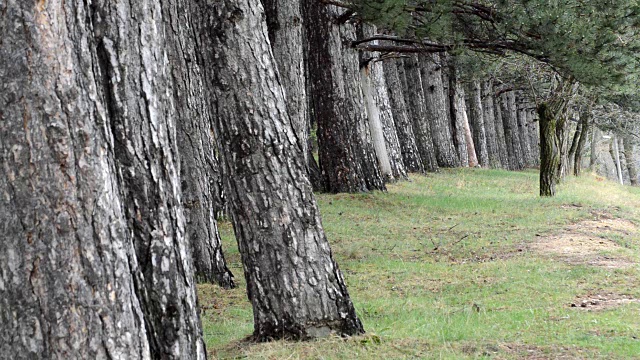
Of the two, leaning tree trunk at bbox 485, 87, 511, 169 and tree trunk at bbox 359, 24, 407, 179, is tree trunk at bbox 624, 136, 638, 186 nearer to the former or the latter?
leaning tree trunk at bbox 485, 87, 511, 169

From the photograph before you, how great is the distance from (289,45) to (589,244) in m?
5.75

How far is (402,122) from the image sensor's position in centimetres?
2523

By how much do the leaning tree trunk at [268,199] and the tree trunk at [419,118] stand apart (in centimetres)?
2036

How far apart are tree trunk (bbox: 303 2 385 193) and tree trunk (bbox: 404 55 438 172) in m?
9.13

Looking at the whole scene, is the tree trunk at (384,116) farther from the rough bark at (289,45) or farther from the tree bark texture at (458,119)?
the tree bark texture at (458,119)

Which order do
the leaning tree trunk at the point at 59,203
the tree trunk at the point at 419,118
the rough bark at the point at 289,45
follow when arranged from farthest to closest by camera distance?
the tree trunk at the point at 419,118 → the rough bark at the point at 289,45 → the leaning tree trunk at the point at 59,203

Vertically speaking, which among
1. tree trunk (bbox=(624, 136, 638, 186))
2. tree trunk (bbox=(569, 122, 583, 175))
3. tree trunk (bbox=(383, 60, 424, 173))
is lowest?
tree trunk (bbox=(624, 136, 638, 186))

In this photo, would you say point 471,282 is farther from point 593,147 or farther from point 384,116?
point 593,147

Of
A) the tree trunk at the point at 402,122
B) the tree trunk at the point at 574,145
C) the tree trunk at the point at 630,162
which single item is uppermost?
the tree trunk at the point at 402,122

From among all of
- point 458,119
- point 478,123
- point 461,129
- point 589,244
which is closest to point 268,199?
point 589,244

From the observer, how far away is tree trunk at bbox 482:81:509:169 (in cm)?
3900

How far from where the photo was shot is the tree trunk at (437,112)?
29000mm

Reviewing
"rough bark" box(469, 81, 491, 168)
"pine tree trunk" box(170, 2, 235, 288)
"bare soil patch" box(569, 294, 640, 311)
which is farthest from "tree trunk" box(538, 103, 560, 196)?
"rough bark" box(469, 81, 491, 168)

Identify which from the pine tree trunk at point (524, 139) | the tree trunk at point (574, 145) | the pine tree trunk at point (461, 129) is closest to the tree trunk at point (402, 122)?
the pine tree trunk at point (461, 129)
